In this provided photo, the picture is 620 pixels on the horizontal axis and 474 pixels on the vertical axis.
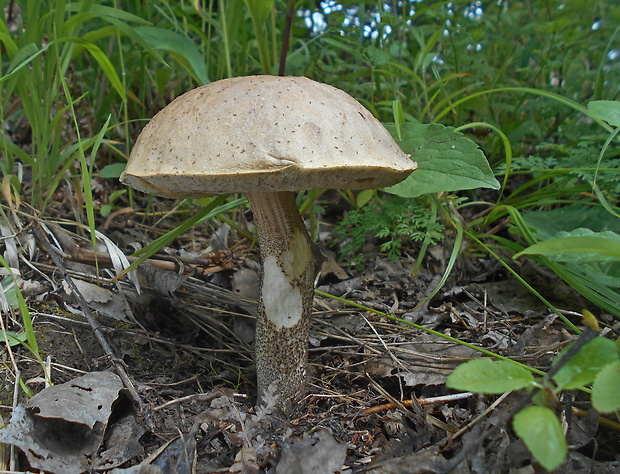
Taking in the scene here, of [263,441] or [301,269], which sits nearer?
[263,441]

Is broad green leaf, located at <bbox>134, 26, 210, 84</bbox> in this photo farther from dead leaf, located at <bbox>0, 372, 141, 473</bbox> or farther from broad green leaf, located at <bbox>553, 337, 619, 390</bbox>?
broad green leaf, located at <bbox>553, 337, 619, 390</bbox>

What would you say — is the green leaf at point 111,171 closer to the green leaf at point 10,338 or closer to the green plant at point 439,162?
the green leaf at point 10,338

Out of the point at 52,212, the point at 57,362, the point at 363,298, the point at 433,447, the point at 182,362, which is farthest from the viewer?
the point at 52,212

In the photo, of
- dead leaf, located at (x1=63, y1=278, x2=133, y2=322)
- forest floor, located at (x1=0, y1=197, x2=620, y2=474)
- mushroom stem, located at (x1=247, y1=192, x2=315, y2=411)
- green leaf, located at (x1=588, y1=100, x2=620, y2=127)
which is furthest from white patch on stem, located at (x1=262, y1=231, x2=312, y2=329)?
green leaf, located at (x1=588, y1=100, x2=620, y2=127)

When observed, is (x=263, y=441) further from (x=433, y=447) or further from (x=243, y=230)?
(x=243, y=230)

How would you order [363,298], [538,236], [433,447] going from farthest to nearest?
[363,298] < [538,236] < [433,447]

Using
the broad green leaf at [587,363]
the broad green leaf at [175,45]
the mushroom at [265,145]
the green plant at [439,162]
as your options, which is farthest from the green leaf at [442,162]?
the broad green leaf at [175,45]

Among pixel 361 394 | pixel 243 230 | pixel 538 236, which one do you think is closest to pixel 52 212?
pixel 243 230
